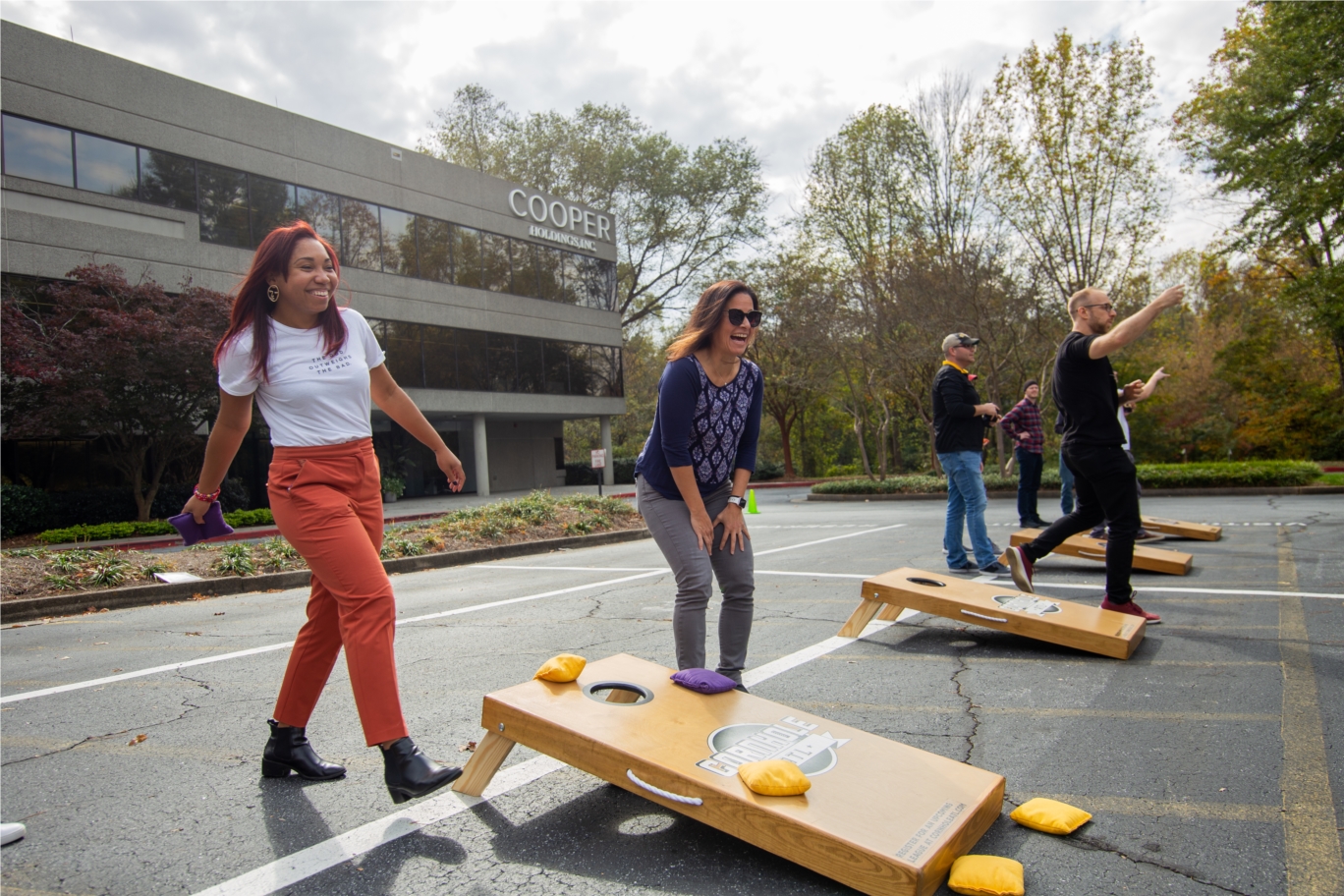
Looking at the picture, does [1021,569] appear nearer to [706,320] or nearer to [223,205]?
[706,320]

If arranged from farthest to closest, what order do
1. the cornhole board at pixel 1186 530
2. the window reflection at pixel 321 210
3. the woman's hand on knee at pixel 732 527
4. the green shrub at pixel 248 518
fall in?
the window reflection at pixel 321 210, the green shrub at pixel 248 518, the cornhole board at pixel 1186 530, the woman's hand on knee at pixel 732 527

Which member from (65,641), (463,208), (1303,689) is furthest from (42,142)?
(1303,689)

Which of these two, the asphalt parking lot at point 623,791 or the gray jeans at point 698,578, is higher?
the gray jeans at point 698,578

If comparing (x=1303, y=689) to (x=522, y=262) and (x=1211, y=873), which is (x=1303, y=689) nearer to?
(x=1211, y=873)

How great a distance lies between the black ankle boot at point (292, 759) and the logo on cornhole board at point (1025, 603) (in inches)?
141

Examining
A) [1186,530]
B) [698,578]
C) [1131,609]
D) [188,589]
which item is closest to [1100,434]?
[1131,609]

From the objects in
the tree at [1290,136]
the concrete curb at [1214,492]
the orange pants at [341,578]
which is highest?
the tree at [1290,136]

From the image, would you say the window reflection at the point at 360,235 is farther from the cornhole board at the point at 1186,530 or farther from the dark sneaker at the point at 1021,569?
the dark sneaker at the point at 1021,569

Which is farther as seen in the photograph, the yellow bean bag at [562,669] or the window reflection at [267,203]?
the window reflection at [267,203]

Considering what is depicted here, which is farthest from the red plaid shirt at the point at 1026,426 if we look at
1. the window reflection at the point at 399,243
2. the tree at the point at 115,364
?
the window reflection at the point at 399,243

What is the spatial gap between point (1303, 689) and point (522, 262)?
32063 millimetres

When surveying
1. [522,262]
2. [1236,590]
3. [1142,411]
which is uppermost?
[522,262]

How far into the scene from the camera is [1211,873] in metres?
2.26

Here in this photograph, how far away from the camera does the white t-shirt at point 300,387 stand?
2984 mm
